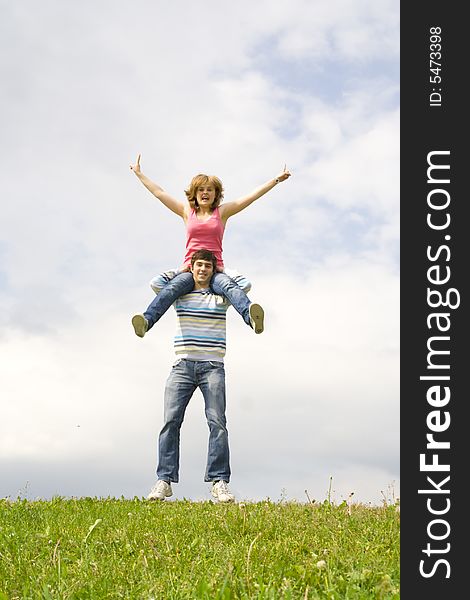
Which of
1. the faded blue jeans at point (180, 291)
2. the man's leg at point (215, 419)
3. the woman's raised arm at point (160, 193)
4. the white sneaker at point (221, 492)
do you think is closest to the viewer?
the white sneaker at point (221, 492)

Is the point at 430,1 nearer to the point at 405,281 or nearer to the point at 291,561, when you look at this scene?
the point at 405,281

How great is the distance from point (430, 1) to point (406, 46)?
0.61ft

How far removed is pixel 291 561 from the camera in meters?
4.71

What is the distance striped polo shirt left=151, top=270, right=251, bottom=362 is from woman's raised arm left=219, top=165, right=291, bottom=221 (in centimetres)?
95

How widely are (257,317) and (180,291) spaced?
1.19 meters

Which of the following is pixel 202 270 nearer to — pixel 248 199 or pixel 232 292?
pixel 232 292

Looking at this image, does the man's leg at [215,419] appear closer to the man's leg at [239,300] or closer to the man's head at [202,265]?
the man's leg at [239,300]

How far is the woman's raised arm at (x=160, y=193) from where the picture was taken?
409 inches

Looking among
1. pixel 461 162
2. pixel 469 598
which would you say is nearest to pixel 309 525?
pixel 469 598

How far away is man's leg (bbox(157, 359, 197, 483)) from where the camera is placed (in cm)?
952

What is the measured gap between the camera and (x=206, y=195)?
33.1 ft

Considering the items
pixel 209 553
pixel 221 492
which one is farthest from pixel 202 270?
pixel 209 553

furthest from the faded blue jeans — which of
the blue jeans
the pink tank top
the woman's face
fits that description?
the woman's face

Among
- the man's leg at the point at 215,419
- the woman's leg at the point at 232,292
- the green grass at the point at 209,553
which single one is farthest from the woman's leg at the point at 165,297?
the green grass at the point at 209,553
